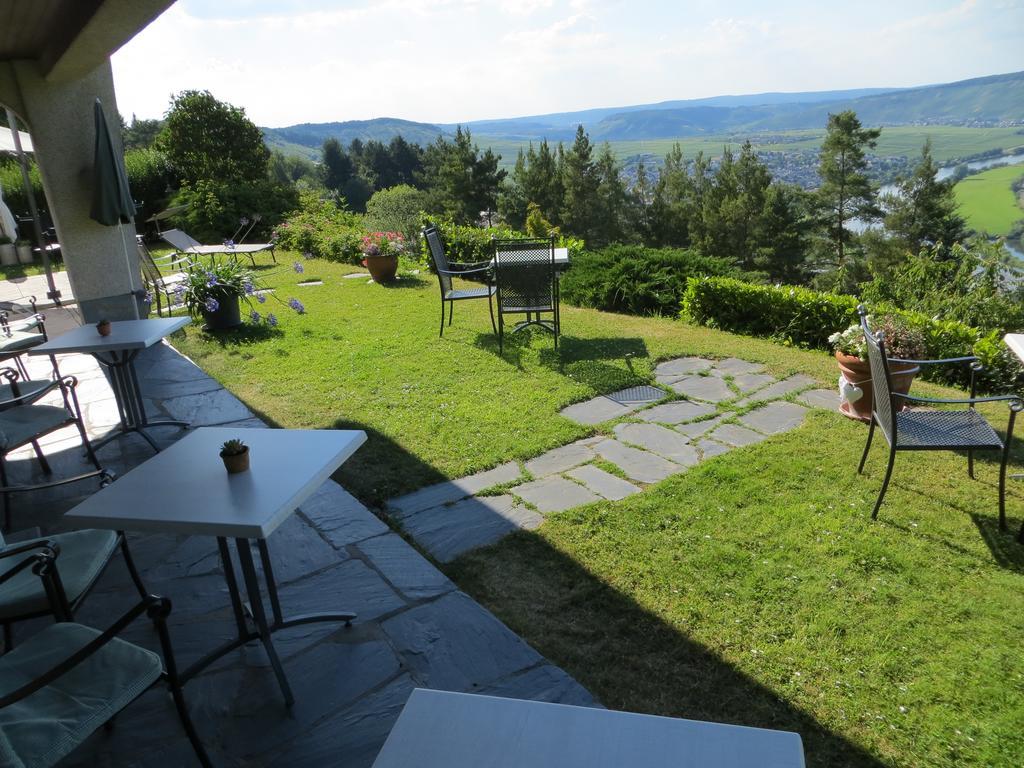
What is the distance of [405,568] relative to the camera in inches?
101

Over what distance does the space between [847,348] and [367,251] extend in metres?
6.47

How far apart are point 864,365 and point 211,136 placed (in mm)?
18261

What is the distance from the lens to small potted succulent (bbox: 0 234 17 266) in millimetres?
11258

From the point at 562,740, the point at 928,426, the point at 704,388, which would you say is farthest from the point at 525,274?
the point at 562,740

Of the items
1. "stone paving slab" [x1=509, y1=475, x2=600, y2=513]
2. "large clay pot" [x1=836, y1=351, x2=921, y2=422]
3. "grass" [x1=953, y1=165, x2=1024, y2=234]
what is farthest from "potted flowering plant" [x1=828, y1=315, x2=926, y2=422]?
"grass" [x1=953, y1=165, x2=1024, y2=234]

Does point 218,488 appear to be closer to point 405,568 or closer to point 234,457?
point 234,457

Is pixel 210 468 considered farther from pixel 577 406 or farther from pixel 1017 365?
pixel 1017 365

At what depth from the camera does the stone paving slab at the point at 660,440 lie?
3.59 m

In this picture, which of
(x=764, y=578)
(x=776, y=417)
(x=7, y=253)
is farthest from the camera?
(x=7, y=253)

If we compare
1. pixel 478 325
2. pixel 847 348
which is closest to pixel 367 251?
pixel 478 325

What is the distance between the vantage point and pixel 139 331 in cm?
379

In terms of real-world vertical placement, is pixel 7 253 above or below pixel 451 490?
above

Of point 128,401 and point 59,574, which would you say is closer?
point 59,574

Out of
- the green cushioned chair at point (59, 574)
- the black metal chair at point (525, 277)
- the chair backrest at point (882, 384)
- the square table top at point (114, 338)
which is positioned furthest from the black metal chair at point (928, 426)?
the square table top at point (114, 338)
